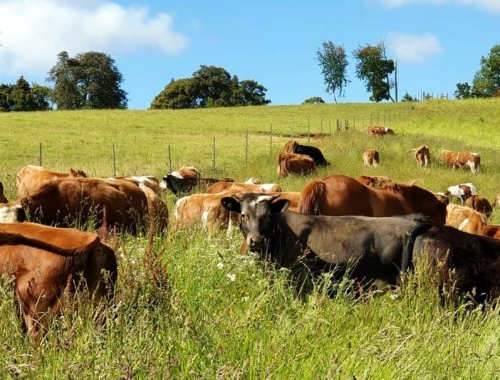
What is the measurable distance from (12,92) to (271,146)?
62685 mm

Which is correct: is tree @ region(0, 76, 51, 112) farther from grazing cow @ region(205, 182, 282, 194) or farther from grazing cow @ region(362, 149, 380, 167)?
grazing cow @ region(205, 182, 282, 194)

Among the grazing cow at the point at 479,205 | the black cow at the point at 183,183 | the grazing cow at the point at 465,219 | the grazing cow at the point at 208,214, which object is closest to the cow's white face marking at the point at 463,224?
the grazing cow at the point at 465,219

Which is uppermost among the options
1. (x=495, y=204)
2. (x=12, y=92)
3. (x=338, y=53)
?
(x=338, y=53)

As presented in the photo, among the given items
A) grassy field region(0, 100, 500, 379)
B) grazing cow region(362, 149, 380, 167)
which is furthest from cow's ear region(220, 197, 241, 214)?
grazing cow region(362, 149, 380, 167)

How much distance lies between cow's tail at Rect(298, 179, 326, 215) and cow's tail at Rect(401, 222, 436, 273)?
311cm

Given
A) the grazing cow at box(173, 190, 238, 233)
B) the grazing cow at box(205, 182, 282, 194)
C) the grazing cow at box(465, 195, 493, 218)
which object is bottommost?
the grazing cow at box(465, 195, 493, 218)

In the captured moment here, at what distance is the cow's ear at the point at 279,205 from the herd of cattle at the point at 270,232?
0.01m

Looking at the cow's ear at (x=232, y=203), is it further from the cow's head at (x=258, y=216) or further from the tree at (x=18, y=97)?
the tree at (x=18, y=97)

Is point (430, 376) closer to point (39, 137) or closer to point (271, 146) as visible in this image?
point (271, 146)

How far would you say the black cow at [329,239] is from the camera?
718cm

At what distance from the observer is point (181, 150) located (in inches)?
1480

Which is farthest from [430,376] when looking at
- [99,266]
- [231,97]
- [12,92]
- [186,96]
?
[231,97]

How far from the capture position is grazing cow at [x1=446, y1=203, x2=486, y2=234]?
13.0 m

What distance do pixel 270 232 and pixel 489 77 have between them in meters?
115
